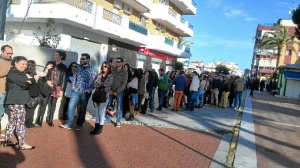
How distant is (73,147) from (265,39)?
57239 millimetres

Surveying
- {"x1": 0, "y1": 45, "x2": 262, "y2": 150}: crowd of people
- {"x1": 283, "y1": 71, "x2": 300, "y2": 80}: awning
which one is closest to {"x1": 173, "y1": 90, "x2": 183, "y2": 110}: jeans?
{"x1": 0, "y1": 45, "x2": 262, "y2": 150}: crowd of people

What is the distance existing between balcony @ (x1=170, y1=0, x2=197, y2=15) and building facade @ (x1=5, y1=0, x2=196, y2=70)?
2.10 m

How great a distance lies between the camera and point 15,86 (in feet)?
16.6

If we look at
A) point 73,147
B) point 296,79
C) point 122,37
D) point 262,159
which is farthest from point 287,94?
point 73,147

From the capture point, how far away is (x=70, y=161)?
16.5 ft

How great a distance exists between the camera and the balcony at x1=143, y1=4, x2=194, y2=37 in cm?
3100

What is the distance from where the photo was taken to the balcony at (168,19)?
1220 inches

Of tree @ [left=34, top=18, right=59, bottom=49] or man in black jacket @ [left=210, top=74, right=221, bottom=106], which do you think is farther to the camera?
man in black jacket @ [left=210, top=74, right=221, bottom=106]

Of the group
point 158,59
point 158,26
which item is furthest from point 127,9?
point 158,59

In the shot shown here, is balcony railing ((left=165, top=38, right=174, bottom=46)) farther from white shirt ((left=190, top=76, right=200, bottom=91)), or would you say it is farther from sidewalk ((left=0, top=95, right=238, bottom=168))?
sidewalk ((left=0, top=95, right=238, bottom=168))

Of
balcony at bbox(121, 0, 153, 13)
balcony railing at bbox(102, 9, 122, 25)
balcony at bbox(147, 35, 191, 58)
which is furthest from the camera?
balcony at bbox(147, 35, 191, 58)

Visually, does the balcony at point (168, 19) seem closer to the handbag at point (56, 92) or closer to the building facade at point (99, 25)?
the building facade at point (99, 25)

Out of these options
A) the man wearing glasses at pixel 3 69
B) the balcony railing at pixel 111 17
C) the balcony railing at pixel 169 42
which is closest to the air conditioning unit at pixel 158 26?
the balcony railing at pixel 169 42

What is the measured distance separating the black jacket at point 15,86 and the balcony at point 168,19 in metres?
25.7
